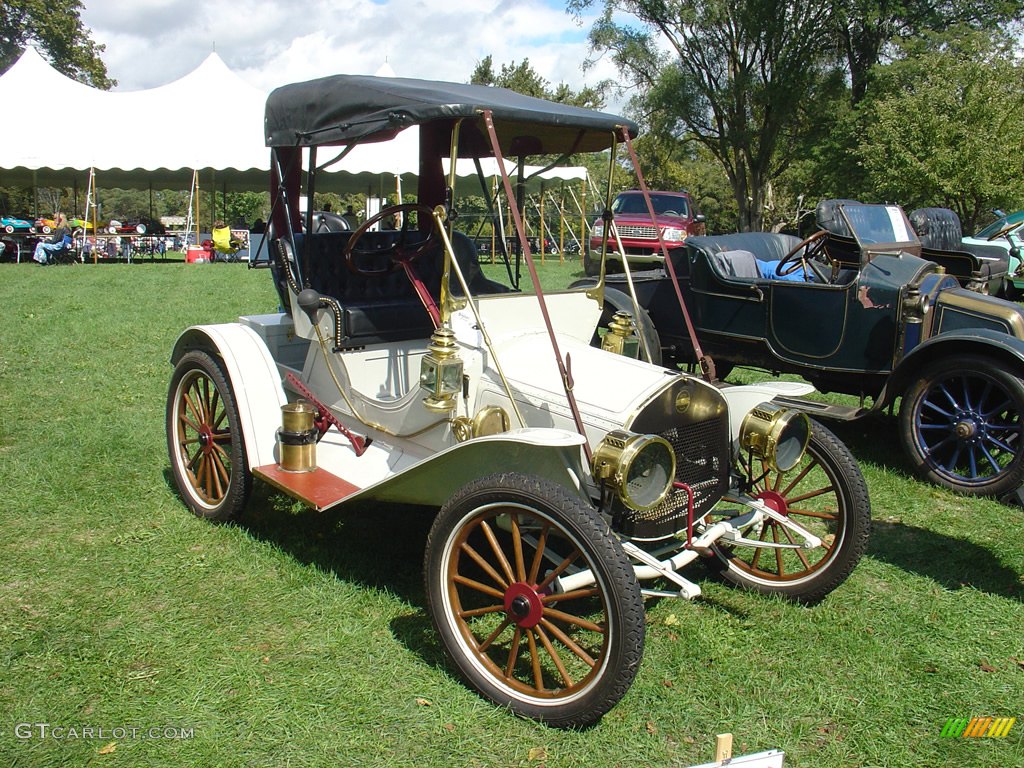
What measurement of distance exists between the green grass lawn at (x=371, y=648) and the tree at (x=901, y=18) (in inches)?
866

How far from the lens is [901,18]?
77.6ft

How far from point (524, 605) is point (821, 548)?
52.0 inches

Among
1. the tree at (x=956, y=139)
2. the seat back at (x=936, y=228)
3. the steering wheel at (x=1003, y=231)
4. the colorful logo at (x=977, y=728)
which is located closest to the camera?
the colorful logo at (x=977, y=728)

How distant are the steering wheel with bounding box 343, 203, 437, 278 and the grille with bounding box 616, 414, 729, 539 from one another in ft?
4.68

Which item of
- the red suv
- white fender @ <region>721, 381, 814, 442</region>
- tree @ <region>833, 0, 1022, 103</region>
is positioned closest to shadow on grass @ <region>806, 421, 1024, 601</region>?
white fender @ <region>721, 381, 814, 442</region>

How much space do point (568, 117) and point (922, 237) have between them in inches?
216

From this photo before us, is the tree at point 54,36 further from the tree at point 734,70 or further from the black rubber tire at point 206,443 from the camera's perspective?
the black rubber tire at point 206,443

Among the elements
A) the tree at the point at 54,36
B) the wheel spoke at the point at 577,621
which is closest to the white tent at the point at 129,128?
the wheel spoke at the point at 577,621

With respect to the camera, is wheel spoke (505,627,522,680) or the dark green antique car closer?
wheel spoke (505,627,522,680)

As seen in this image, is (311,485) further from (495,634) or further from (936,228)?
(936,228)

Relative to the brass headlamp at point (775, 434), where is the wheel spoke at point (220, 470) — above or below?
below

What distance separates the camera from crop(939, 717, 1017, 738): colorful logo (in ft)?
9.30

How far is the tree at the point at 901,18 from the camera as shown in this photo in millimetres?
22922

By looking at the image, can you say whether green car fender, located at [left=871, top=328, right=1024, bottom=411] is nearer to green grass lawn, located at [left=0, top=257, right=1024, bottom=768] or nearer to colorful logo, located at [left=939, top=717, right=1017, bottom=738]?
green grass lawn, located at [left=0, top=257, right=1024, bottom=768]
